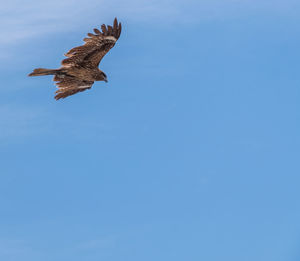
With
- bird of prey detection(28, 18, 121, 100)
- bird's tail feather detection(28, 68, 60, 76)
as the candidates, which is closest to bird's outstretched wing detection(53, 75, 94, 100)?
bird of prey detection(28, 18, 121, 100)

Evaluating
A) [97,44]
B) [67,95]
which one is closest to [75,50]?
[97,44]

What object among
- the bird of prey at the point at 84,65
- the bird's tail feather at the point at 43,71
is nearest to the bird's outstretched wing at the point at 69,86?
the bird of prey at the point at 84,65

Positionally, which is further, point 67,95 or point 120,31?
point 67,95

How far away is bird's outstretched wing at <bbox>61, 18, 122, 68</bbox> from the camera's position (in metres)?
26.1

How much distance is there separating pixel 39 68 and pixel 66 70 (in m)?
1.69

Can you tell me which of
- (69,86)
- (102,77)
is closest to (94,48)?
(102,77)

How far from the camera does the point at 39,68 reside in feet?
86.5

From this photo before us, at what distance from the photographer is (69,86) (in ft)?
95.9

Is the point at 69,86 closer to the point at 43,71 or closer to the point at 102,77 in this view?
the point at 102,77

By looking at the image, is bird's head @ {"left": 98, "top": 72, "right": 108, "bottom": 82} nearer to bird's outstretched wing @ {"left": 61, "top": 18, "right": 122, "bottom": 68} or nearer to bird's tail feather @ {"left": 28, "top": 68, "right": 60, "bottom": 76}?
bird's outstretched wing @ {"left": 61, "top": 18, "right": 122, "bottom": 68}

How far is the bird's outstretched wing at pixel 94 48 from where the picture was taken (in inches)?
1027

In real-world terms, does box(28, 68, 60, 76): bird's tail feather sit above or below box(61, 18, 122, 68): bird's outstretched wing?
below

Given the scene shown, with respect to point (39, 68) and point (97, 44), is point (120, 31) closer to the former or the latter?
point (97, 44)

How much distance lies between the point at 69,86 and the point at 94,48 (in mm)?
3057
